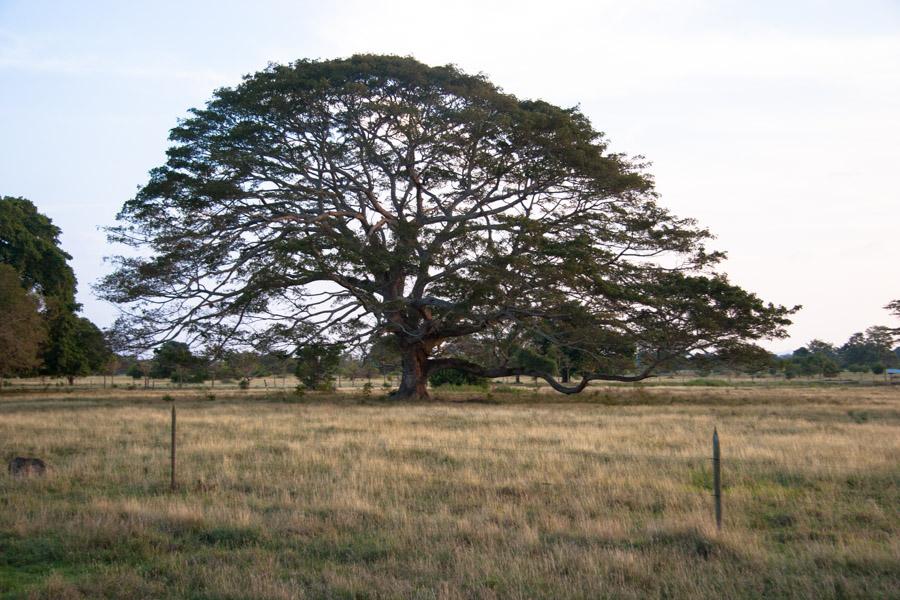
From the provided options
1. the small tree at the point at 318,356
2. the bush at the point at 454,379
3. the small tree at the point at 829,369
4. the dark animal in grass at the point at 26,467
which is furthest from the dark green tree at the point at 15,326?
the small tree at the point at 829,369

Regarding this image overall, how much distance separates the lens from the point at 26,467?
35.8 feet

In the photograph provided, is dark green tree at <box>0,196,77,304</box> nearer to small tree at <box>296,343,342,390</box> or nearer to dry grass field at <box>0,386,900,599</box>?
small tree at <box>296,343,342,390</box>

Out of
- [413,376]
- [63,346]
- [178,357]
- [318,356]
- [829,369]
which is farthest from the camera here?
[829,369]

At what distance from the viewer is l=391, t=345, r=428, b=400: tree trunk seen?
3095 cm

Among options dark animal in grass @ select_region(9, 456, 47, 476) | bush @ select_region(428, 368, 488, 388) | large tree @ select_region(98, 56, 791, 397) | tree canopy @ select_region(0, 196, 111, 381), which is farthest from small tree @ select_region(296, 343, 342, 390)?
dark animal in grass @ select_region(9, 456, 47, 476)

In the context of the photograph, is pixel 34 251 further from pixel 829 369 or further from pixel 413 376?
pixel 829 369

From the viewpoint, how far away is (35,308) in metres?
38.6

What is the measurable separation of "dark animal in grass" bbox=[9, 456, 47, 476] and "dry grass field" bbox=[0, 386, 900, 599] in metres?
0.26

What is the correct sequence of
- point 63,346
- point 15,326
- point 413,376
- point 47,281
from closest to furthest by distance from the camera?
point 413,376 → point 15,326 → point 63,346 → point 47,281

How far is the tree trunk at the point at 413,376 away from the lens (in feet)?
102

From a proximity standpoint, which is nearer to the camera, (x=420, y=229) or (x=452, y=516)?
(x=452, y=516)

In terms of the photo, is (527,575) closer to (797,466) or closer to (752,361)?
(797,466)

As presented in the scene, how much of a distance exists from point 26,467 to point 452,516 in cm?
647

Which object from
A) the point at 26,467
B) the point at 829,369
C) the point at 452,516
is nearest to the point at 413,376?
the point at 26,467
